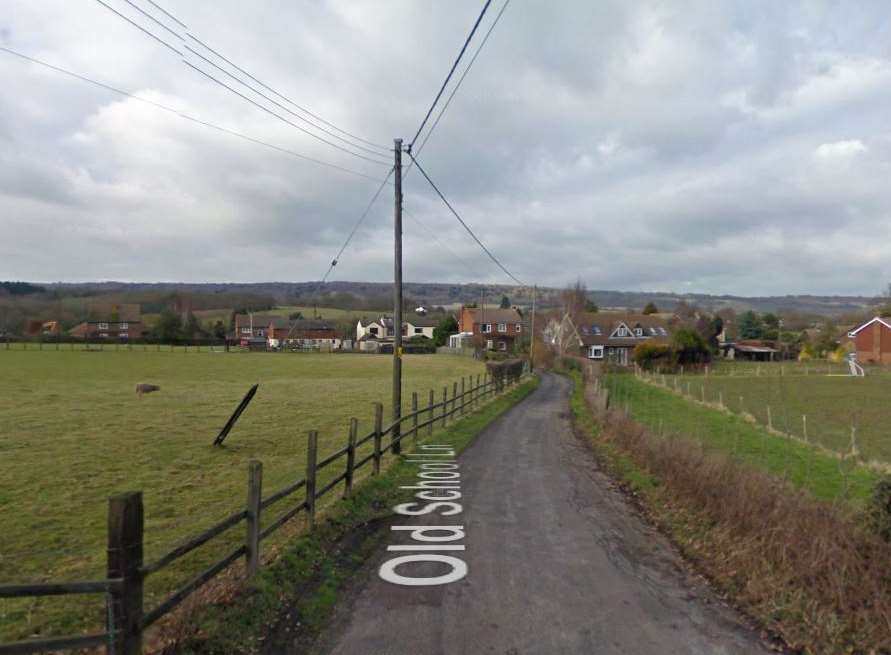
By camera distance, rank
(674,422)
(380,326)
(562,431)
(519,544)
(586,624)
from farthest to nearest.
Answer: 1. (380,326)
2. (674,422)
3. (562,431)
4. (519,544)
5. (586,624)

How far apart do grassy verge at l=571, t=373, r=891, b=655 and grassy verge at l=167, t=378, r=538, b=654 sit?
12.7 ft

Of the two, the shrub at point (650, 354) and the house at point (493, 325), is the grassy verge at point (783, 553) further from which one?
the house at point (493, 325)

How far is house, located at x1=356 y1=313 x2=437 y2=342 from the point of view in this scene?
130750 millimetres

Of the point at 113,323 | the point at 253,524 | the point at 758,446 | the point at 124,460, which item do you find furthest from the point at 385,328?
the point at 253,524

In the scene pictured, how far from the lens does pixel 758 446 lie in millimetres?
19031

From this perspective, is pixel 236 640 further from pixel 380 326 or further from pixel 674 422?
pixel 380 326

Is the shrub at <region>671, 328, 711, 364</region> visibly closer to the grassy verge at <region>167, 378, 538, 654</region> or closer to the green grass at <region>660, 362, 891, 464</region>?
the green grass at <region>660, 362, 891, 464</region>

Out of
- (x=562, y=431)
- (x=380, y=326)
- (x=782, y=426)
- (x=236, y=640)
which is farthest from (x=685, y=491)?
(x=380, y=326)

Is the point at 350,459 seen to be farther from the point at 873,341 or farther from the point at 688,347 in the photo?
the point at 873,341

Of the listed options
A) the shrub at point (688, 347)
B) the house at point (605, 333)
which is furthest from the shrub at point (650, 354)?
the house at point (605, 333)

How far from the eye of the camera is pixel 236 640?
5062 mm

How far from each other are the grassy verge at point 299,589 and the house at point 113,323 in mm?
115551

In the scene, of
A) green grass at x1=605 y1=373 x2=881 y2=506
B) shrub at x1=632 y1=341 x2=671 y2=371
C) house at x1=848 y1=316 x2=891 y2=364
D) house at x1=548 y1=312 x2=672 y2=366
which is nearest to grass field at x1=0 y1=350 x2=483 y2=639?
green grass at x1=605 y1=373 x2=881 y2=506

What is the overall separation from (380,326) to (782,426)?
110 m
